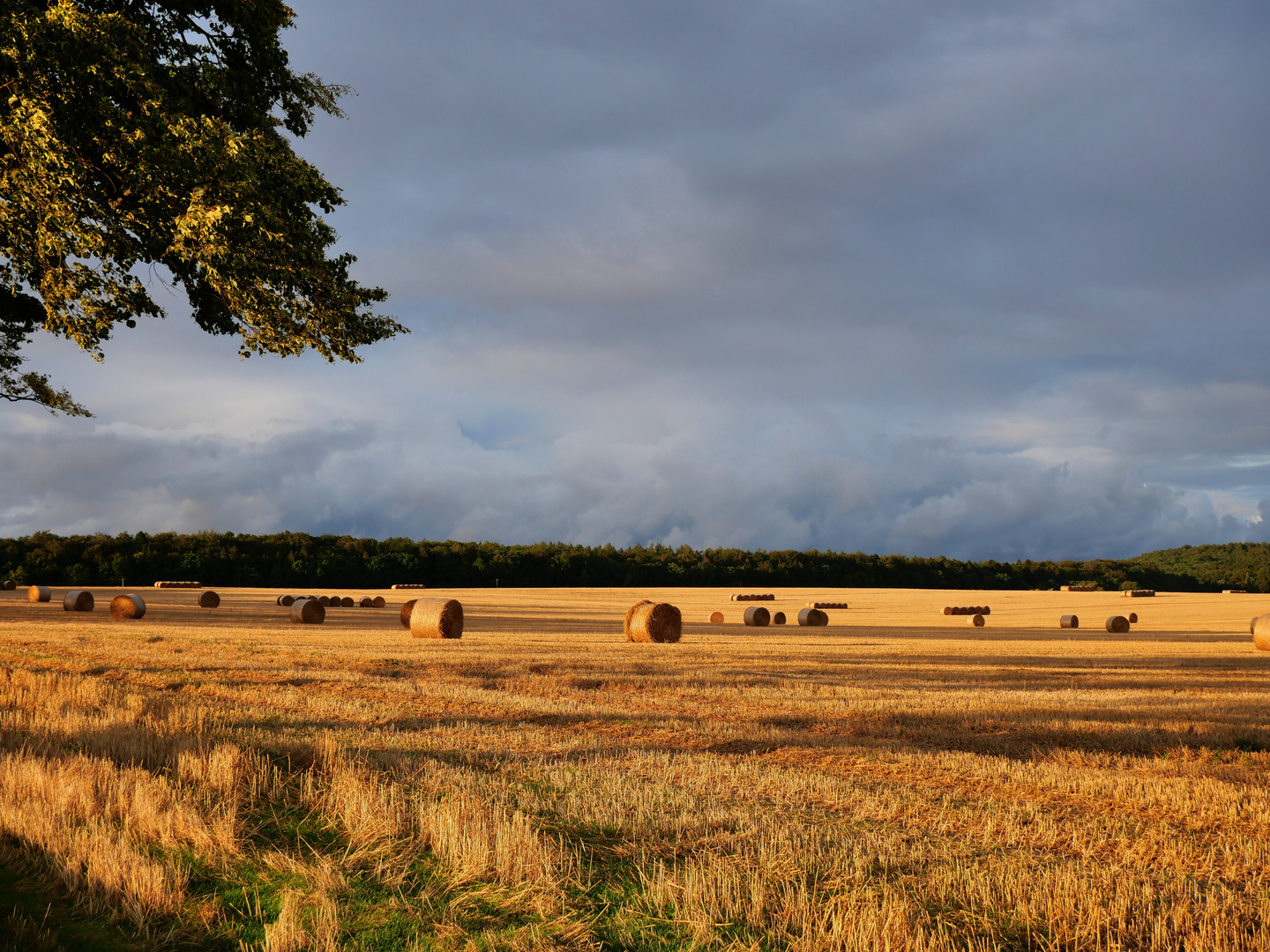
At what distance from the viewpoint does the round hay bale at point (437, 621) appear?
2933 cm

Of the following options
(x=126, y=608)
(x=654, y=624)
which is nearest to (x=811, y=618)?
(x=654, y=624)

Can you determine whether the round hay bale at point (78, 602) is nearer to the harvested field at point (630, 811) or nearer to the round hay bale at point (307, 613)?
the round hay bale at point (307, 613)

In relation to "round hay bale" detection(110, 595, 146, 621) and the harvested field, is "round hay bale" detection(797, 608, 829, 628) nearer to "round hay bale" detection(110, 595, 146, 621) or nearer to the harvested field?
the harvested field

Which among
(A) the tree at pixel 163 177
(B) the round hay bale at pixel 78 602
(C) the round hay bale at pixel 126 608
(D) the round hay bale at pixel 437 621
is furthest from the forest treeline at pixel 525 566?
(A) the tree at pixel 163 177

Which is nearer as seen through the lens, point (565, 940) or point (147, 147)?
point (565, 940)

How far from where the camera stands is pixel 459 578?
310ft

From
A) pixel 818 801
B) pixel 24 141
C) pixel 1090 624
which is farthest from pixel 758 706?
pixel 1090 624

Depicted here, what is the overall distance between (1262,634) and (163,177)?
34001 mm

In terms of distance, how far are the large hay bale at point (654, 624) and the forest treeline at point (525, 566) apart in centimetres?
6547

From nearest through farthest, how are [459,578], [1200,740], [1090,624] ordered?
[1200,740] → [1090,624] → [459,578]

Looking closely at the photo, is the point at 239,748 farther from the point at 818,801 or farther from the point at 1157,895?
the point at 1157,895

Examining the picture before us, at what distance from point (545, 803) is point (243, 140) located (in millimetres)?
11598

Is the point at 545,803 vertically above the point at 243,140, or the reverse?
the point at 243,140

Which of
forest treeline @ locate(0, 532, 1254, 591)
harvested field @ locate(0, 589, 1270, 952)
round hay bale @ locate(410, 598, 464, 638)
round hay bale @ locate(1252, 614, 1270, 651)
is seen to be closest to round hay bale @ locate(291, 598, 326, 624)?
round hay bale @ locate(410, 598, 464, 638)
